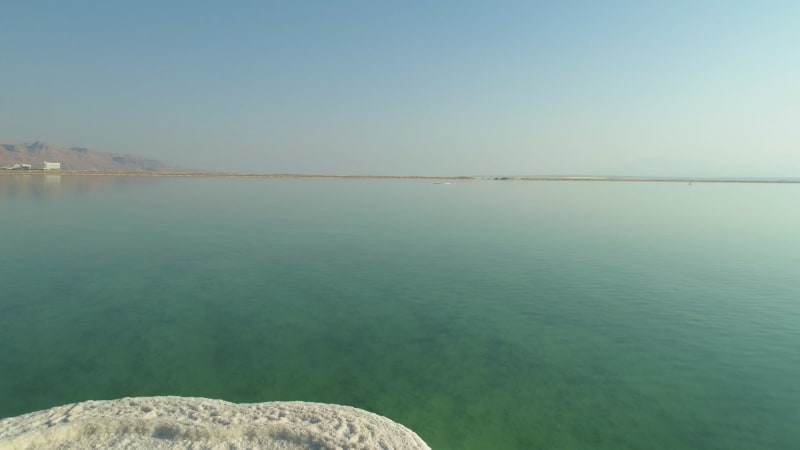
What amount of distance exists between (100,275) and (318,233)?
14931 mm

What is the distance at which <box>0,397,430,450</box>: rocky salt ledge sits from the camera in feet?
23.1

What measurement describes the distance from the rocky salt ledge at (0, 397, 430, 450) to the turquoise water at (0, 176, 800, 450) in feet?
4.33

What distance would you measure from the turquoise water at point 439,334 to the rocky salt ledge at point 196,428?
1320 millimetres

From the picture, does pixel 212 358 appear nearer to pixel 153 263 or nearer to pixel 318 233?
pixel 153 263

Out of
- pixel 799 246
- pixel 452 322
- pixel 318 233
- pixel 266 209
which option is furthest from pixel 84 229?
pixel 799 246

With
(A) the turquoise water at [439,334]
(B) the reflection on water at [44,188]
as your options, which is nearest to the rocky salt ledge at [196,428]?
(A) the turquoise water at [439,334]

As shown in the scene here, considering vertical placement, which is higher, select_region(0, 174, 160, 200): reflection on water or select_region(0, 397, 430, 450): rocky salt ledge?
select_region(0, 397, 430, 450): rocky salt ledge

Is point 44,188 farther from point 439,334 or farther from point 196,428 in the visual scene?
point 196,428

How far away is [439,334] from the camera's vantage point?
43.1 feet

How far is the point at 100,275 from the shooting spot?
1884 cm

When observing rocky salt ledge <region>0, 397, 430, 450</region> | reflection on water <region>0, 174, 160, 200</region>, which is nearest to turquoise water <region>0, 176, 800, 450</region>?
rocky salt ledge <region>0, 397, 430, 450</region>

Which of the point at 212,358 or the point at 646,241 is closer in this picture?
the point at 212,358

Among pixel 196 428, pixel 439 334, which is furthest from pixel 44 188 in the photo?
pixel 196 428

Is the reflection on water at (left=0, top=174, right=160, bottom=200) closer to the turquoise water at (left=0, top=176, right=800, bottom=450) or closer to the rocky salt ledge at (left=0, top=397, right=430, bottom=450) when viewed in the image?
the turquoise water at (left=0, top=176, right=800, bottom=450)
